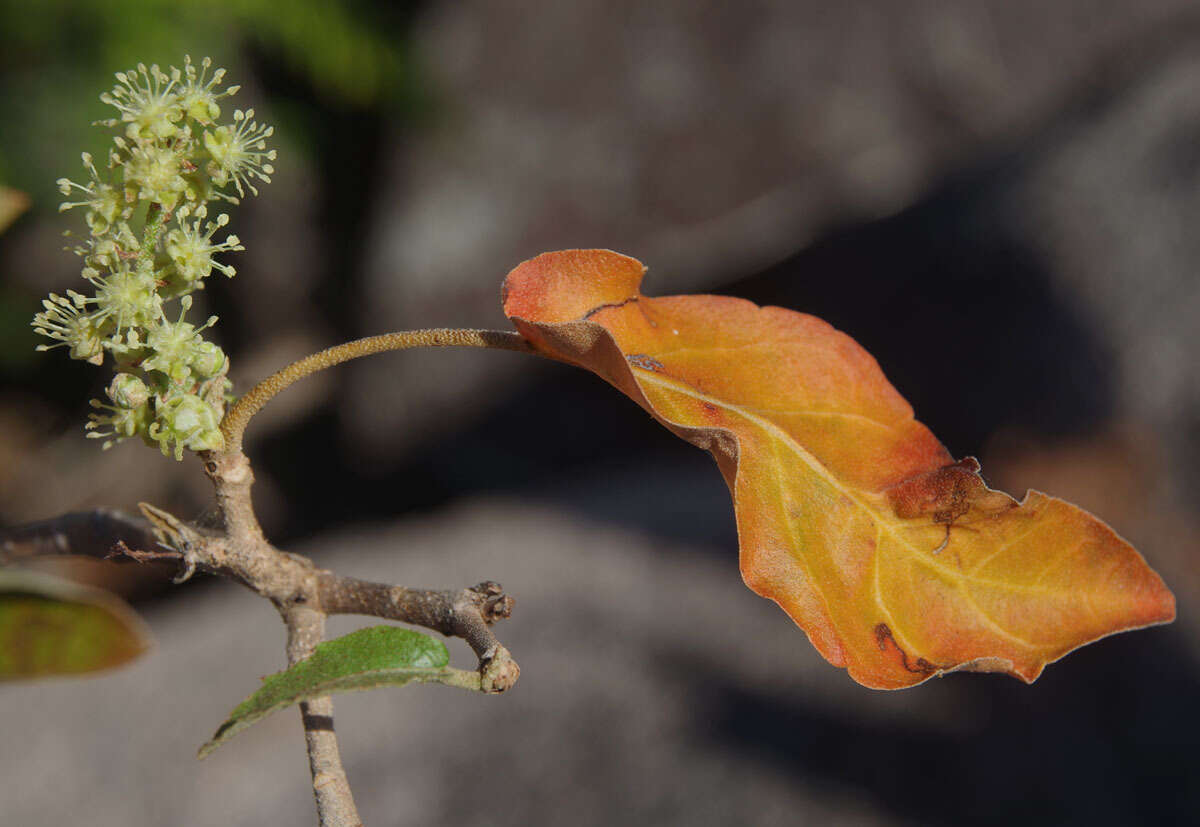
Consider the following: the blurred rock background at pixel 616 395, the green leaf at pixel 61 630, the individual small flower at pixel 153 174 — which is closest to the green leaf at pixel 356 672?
the individual small flower at pixel 153 174

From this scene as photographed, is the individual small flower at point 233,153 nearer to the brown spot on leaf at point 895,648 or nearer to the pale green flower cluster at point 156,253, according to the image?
the pale green flower cluster at point 156,253

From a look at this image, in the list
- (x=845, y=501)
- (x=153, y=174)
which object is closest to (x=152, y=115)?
(x=153, y=174)

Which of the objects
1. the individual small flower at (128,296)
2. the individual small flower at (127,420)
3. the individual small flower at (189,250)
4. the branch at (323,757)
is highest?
the individual small flower at (189,250)

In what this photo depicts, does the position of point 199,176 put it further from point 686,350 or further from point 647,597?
point 647,597

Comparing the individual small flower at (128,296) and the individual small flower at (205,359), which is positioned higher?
the individual small flower at (128,296)

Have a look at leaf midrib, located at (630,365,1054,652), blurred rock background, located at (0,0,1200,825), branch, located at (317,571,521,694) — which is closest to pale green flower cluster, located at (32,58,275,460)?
branch, located at (317,571,521,694)

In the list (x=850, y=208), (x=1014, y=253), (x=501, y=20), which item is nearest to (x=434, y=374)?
(x=501, y=20)
